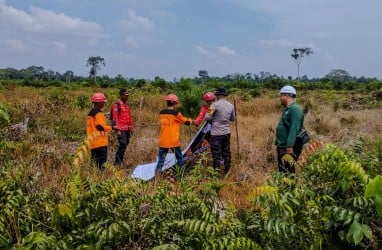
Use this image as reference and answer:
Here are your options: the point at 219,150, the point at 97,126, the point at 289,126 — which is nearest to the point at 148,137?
the point at 219,150

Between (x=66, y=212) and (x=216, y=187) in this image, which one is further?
(x=216, y=187)

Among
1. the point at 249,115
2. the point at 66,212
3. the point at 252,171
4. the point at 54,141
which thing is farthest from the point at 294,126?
the point at 249,115

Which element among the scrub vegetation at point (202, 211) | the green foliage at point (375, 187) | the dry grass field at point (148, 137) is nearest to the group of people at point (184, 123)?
the dry grass field at point (148, 137)

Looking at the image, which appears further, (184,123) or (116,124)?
(116,124)

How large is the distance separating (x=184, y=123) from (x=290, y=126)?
216 cm

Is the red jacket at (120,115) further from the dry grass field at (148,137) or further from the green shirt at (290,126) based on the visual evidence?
the green shirt at (290,126)

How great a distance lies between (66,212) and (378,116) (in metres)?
12.9

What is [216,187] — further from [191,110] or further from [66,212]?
[191,110]

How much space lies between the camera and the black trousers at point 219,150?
7.10 meters

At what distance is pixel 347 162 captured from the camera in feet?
8.96

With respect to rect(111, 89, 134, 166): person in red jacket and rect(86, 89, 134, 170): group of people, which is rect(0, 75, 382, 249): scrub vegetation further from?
rect(111, 89, 134, 166): person in red jacket

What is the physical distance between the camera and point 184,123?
23.4ft

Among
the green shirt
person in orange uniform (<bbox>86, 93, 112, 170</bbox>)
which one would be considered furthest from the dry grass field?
person in orange uniform (<bbox>86, 93, 112, 170</bbox>)

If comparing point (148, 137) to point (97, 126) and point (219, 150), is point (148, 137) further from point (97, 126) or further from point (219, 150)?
point (97, 126)
